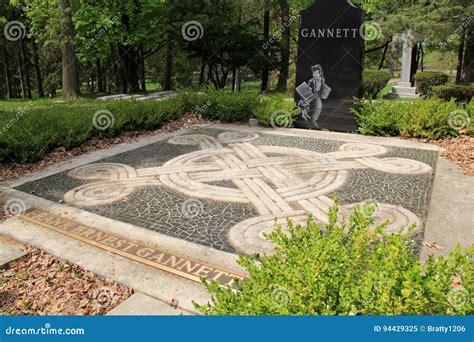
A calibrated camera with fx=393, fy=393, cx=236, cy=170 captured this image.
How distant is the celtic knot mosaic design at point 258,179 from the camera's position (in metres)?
5.18

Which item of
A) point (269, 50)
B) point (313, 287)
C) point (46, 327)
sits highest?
point (269, 50)

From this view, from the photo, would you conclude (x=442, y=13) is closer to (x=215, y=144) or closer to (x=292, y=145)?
(x=292, y=145)

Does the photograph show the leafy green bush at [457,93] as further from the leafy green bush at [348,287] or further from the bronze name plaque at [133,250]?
the leafy green bush at [348,287]

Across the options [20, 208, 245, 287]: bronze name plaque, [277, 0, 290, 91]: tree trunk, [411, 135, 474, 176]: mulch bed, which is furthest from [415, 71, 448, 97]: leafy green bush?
→ [20, 208, 245, 287]: bronze name plaque

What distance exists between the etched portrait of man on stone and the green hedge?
1.28 ft

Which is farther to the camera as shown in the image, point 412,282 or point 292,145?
point 292,145

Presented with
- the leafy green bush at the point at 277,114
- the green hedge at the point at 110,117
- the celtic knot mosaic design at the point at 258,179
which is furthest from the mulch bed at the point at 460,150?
the green hedge at the point at 110,117

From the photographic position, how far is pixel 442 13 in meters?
14.2

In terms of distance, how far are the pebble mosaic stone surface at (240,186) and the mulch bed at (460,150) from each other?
1.57 ft

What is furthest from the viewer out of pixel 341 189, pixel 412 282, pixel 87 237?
pixel 341 189

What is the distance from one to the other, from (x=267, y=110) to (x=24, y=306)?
841cm

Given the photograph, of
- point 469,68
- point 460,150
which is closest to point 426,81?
point 469,68

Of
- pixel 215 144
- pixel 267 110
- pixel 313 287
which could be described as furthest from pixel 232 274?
pixel 267 110

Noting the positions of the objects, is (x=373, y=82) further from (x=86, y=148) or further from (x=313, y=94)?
(x=86, y=148)
